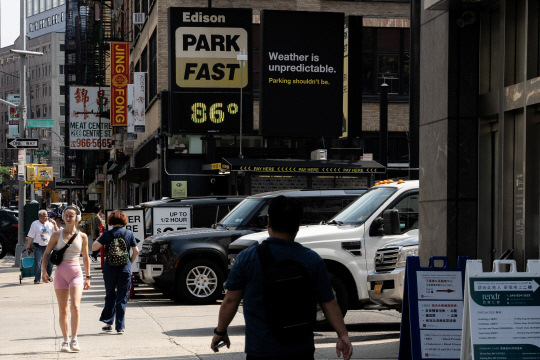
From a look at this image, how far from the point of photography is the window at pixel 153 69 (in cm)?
3863

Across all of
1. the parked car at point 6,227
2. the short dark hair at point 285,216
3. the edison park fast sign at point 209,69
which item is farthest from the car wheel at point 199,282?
the parked car at point 6,227

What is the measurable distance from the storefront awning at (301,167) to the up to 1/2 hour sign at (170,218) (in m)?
9.54

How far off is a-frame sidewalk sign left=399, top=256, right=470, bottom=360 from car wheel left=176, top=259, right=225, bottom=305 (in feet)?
29.4

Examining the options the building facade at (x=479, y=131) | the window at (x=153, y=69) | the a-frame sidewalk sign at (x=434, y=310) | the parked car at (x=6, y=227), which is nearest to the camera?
the a-frame sidewalk sign at (x=434, y=310)

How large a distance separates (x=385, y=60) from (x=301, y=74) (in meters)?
4.62

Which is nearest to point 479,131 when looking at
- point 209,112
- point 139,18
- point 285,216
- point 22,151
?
point 285,216

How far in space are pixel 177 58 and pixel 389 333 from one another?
71.2ft

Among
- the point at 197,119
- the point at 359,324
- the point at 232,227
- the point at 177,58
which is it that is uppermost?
the point at 177,58

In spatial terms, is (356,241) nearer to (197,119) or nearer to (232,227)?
(232,227)

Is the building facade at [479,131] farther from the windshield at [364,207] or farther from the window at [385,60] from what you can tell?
the window at [385,60]

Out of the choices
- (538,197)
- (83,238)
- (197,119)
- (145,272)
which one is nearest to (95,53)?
(197,119)

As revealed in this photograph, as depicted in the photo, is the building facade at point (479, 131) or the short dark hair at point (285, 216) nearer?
the short dark hair at point (285, 216)

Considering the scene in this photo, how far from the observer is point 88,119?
180 feet

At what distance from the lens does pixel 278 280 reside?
17.7ft
